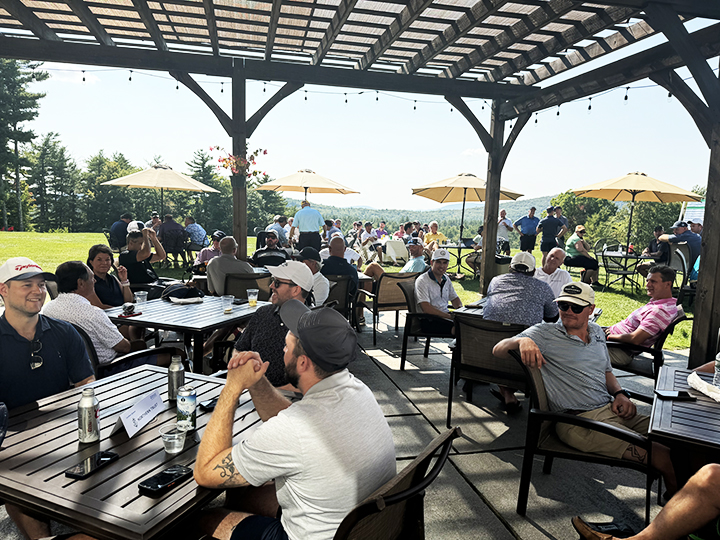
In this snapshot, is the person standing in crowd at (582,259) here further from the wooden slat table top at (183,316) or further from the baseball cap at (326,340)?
the baseball cap at (326,340)

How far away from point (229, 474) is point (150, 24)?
6084mm

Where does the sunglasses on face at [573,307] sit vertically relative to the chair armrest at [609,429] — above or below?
above

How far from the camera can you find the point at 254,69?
6844mm

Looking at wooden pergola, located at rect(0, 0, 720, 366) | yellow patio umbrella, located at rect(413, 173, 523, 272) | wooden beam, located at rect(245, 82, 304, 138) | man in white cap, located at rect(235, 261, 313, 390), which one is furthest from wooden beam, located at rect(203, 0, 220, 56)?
yellow patio umbrella, located at rect(413, 173, 523, 272)

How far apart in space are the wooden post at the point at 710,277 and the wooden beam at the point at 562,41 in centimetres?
167

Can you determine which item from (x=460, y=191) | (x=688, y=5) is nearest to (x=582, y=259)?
(x=460, y=191)

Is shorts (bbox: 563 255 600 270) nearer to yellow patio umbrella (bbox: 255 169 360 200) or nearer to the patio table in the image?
yellow patio umbrella (bbox: 255 169 360 200)

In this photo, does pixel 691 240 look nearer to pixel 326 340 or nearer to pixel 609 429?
pixel 609 429

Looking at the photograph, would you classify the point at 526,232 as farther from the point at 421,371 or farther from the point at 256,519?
the point at 256,519

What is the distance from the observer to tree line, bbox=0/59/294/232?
31641mm

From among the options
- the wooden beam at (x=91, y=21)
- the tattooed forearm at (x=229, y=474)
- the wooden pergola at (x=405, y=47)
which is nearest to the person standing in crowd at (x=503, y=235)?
the wooden pergola at (x=405, y=47)

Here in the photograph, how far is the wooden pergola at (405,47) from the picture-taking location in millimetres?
4449

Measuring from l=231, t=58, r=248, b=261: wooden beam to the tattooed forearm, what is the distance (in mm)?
5672

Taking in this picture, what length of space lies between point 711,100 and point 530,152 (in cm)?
7106
